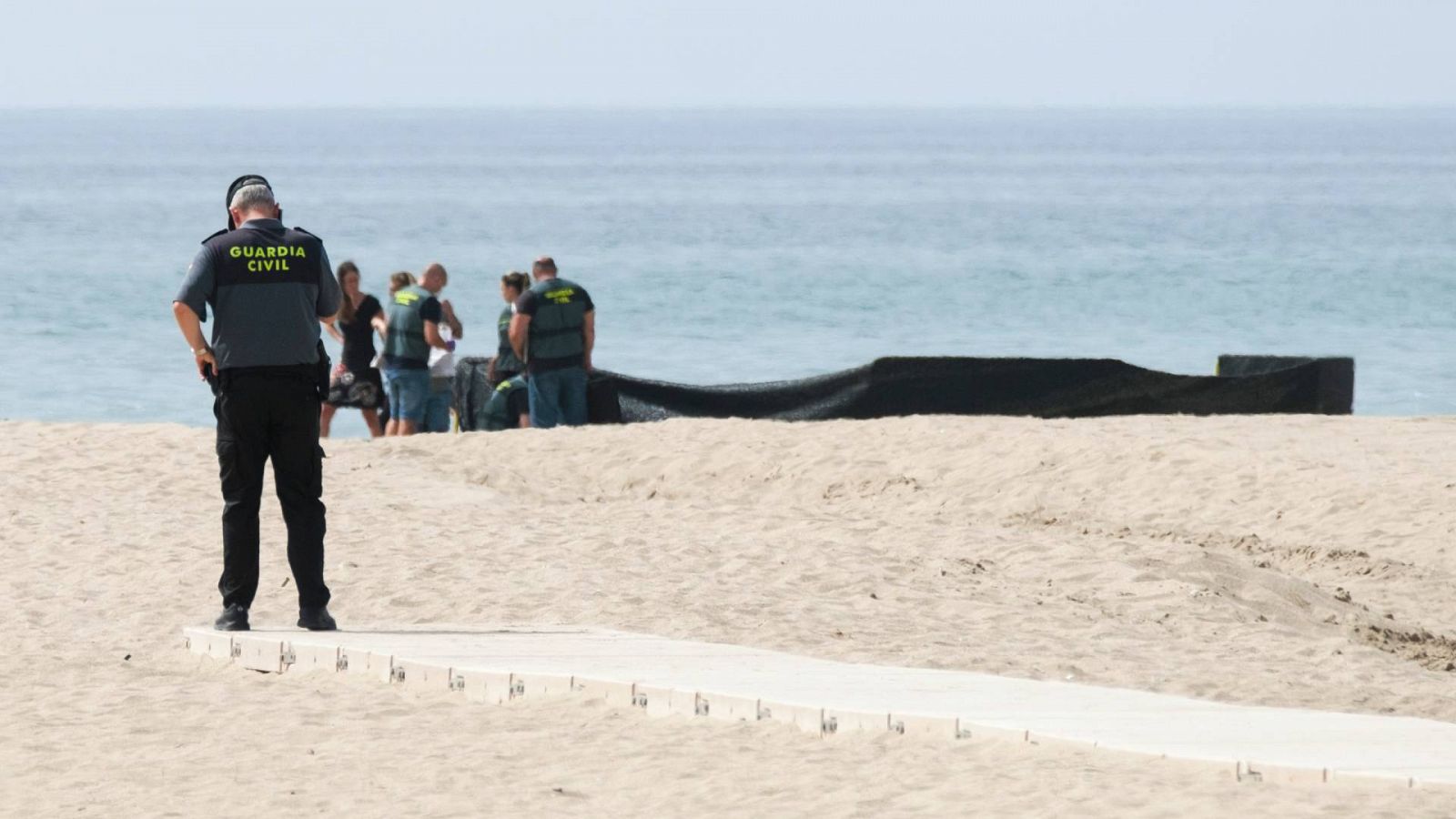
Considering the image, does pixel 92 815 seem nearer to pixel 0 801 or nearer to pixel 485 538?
pixel 0 801

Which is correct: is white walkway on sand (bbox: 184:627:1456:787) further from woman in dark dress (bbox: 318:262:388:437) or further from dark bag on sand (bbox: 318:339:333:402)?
woman in dark dress (bbox: 318:262:388:437)

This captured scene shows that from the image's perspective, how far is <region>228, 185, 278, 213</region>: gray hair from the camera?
7824mm

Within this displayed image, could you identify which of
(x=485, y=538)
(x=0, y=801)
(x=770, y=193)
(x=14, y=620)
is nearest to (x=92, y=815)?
(x=0, y=801)

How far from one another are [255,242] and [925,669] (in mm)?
2831

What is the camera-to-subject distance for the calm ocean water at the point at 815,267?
1479 inches

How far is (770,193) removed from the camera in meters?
103

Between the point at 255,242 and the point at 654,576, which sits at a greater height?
the point at 255,242

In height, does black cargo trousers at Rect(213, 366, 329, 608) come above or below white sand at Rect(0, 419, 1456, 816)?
above

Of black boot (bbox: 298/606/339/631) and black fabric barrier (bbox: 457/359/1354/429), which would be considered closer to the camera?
black boot (bbox: 298/606/339/631)

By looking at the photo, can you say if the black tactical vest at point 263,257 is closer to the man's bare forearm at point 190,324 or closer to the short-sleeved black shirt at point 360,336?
the man's bare forearm at point 190,324

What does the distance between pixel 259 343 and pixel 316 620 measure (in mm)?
1189

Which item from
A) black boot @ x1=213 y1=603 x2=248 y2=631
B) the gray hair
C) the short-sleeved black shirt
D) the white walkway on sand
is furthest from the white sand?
the gray hair

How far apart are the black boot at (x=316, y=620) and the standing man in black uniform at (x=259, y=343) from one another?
16.7 inches

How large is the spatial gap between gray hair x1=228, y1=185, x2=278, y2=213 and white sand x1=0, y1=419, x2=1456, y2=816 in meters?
1.70
